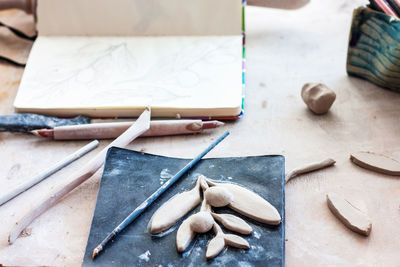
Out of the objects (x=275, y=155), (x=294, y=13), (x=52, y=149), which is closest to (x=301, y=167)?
(x=275, y=155)

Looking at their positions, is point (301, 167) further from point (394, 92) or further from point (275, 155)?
point (394, 92)

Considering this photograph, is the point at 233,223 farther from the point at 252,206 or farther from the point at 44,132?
the point at 44,132

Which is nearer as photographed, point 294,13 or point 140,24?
point 140,24

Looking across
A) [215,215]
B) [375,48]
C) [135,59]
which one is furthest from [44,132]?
[375,48]

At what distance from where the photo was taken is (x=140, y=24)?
1.16 meters

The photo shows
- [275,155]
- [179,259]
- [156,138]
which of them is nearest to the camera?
[179,259]

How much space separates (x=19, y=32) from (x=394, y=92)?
82 cm

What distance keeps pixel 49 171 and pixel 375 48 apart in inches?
24.8

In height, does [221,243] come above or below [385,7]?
below

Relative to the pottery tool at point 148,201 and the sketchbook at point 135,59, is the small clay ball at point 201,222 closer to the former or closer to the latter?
the pottery tool at point 148,201

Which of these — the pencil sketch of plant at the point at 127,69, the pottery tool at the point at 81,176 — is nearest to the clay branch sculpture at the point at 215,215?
the pottery tool at the point at 81,176

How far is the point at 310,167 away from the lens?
862 mm

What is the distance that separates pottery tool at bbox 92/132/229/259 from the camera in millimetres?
726

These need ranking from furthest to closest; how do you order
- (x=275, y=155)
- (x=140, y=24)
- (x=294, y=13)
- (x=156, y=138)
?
(x=294, y=13), (x=140, y=24), (x=156, y=138), (x=275, y=155)
